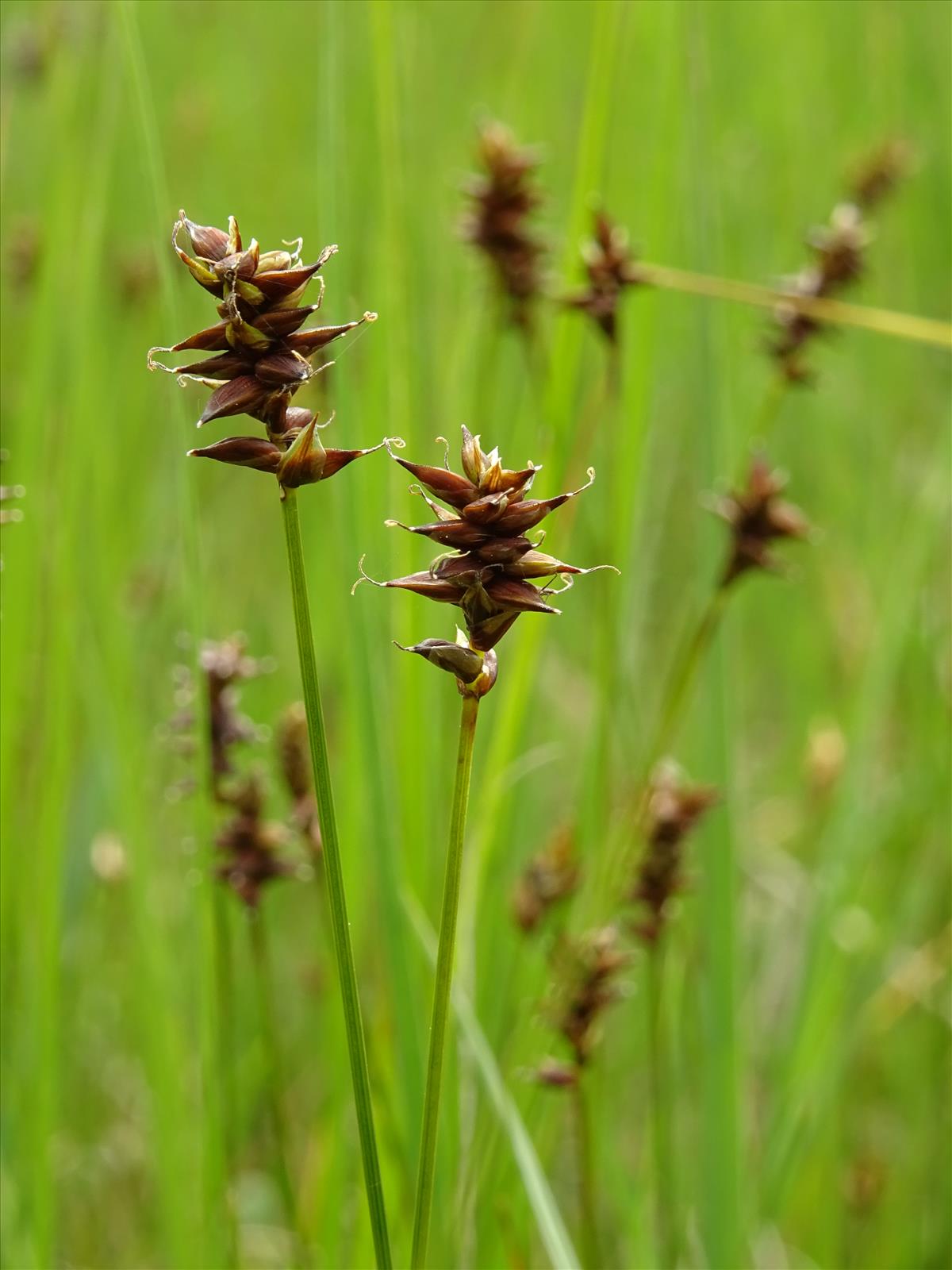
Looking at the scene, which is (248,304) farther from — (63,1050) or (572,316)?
(63,1050)

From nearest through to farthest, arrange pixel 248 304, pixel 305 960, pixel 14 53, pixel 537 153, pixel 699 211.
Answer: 1. pixel 248 304
2. pixel 699 211
3. pixel 537 153
4. pixel 305 960
5. pixel 14 53

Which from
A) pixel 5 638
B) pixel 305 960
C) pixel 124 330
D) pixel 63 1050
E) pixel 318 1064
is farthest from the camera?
pixel 124 330

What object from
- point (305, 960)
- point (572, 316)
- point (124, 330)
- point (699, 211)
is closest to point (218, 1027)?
point (572, 316)

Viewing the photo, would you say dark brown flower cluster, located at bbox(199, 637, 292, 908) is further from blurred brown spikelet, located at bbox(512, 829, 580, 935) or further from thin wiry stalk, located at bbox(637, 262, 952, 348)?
thin wiry stalk, located at bbox(637, 262, 952, 348)

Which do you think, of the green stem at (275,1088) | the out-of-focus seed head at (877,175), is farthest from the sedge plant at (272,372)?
the out-of-focus seed head at (877,175)

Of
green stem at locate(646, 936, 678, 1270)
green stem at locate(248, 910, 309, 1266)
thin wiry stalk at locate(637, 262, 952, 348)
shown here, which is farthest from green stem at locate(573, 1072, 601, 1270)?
thin wiry stalk at locate(637, 262, 952, 348)

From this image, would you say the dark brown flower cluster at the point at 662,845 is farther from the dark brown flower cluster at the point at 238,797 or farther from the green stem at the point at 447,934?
the green stem at the point at 447,934
